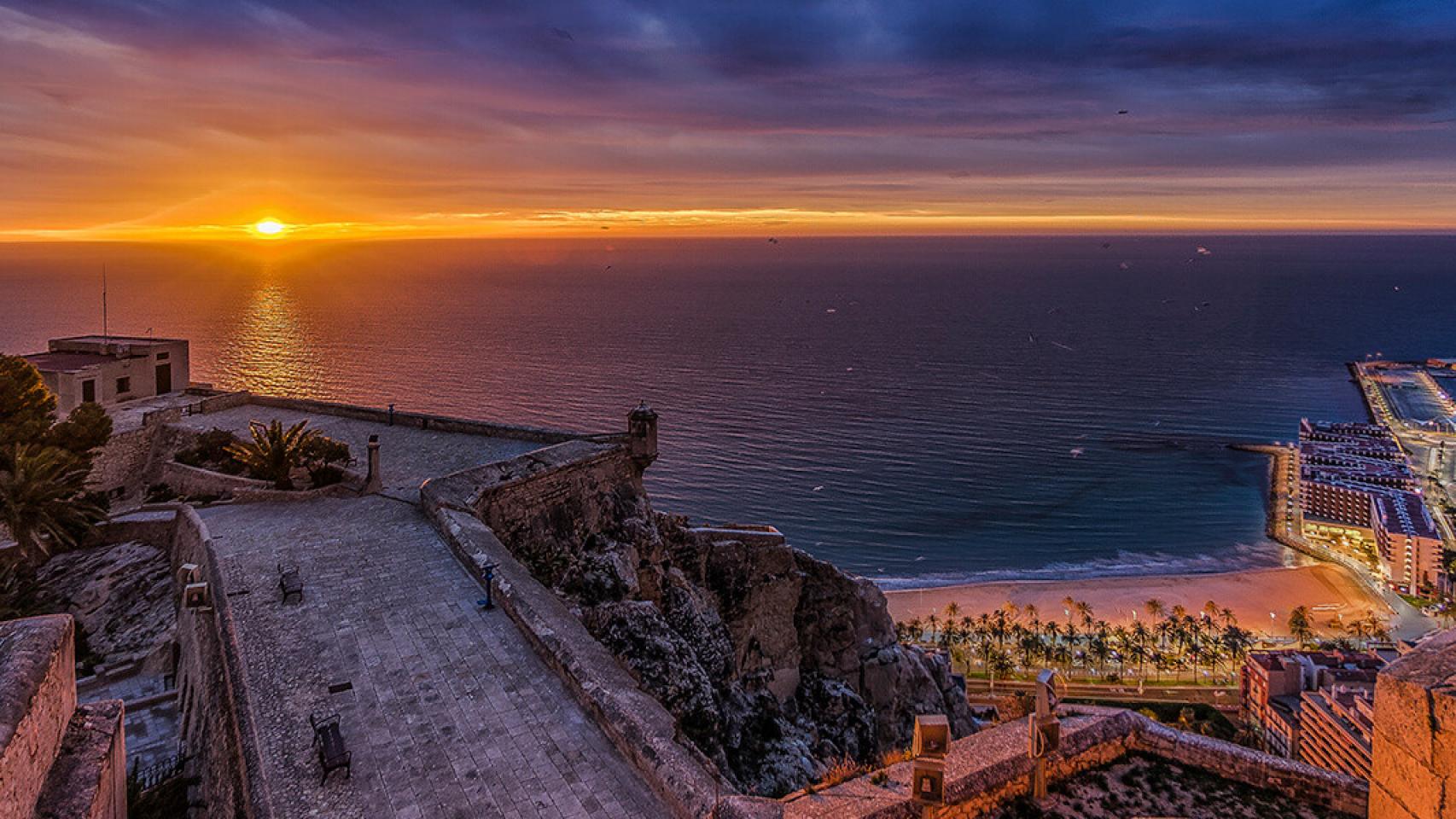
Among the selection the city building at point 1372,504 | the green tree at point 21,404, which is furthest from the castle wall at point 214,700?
the city building at point 1372,504

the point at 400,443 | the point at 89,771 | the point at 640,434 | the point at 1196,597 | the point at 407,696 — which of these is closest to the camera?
the point at 89,771

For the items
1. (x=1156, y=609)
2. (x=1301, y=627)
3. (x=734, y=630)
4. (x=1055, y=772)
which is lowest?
(x=1301, y=627)

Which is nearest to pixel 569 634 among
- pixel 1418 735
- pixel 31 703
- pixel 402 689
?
pixel 402 689

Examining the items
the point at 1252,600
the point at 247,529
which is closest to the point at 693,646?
the point at 247,529

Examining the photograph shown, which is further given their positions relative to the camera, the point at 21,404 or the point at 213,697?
the point at 21,404

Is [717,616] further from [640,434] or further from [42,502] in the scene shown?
[42,502]

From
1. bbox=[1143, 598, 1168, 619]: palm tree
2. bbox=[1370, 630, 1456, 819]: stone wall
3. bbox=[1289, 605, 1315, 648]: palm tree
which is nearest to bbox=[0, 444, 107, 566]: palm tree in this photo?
bbox=[1370, 630, 1456, 819]: stone wall

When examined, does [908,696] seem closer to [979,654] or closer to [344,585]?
[344,585]
